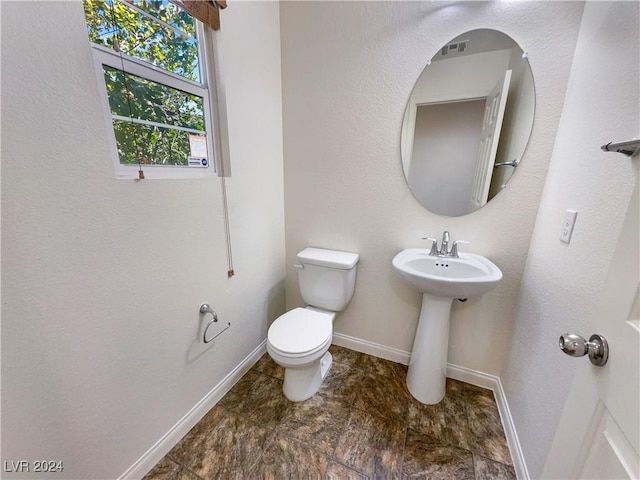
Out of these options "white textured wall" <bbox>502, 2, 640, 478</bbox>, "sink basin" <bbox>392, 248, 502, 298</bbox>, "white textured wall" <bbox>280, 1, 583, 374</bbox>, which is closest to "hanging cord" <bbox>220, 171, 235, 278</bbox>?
"white textured wall" <bbox>280, 1, 583, 374</bbox>

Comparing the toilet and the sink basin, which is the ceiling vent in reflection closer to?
the sink basin

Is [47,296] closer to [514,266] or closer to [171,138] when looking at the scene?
Answer: [171,138]

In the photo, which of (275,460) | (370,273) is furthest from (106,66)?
(275,460)

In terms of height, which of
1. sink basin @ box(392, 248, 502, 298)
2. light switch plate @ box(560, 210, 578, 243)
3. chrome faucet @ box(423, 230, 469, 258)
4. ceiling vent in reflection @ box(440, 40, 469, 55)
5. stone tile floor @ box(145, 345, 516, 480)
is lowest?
stone tile floor @ box(145, 345, 516, 480)

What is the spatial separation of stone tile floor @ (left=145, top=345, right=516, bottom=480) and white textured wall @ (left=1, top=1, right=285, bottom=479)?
20 cm

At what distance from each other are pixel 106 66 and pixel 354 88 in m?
1.15

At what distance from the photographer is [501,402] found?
56.4 inches

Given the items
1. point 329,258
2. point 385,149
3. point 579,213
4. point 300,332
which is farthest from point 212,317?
point 579,213

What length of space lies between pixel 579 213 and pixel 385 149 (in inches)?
35.7

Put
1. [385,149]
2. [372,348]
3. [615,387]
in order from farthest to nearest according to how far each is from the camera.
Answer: [372,348] < [385,149] < [615,387]

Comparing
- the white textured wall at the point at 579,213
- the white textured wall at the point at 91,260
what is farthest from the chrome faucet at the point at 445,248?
the white textured wall at the point at 91,260

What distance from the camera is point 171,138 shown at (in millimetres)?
1111

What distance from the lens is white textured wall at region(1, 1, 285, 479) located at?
0.69 meters

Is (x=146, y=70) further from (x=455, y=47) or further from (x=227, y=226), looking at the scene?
(x=455, y=47)
